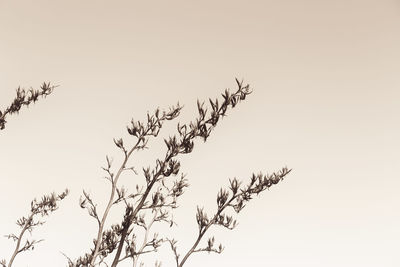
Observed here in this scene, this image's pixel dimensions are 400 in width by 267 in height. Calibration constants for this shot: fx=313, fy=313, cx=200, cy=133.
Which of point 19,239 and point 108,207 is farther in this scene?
point 19,239

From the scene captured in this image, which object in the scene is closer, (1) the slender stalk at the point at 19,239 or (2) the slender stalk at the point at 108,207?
(2) the slender stalk at the point at 108,207

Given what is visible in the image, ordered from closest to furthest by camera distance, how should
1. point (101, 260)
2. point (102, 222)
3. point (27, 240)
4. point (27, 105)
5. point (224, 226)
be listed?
point (102, 222) → point (101, 260) → point (224, 226) → point (27, 105) → point (27, 240)

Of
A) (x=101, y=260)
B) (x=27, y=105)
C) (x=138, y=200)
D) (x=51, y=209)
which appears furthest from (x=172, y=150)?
(x=51, y=209)

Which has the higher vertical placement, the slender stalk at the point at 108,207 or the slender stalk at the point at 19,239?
the slender stalk at the point at 19,239

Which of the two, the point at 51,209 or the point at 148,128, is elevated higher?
the point at 51,209

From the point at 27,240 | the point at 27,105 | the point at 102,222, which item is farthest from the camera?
the point at 27,240

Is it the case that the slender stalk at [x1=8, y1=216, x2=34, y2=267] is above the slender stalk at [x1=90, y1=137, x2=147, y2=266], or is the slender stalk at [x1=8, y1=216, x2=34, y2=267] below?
above

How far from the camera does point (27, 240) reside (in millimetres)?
12352

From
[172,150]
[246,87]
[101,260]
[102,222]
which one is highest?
[246,87]

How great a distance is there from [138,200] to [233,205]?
197 centimetres

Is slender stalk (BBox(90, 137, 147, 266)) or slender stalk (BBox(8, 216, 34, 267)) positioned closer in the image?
slender stalk (BBox(90, 137, 147, 266))

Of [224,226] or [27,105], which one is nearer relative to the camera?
[224,226]

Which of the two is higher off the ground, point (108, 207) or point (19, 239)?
point (19, 239)

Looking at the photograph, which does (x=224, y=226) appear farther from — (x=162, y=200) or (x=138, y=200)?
(x=138, y=200)
